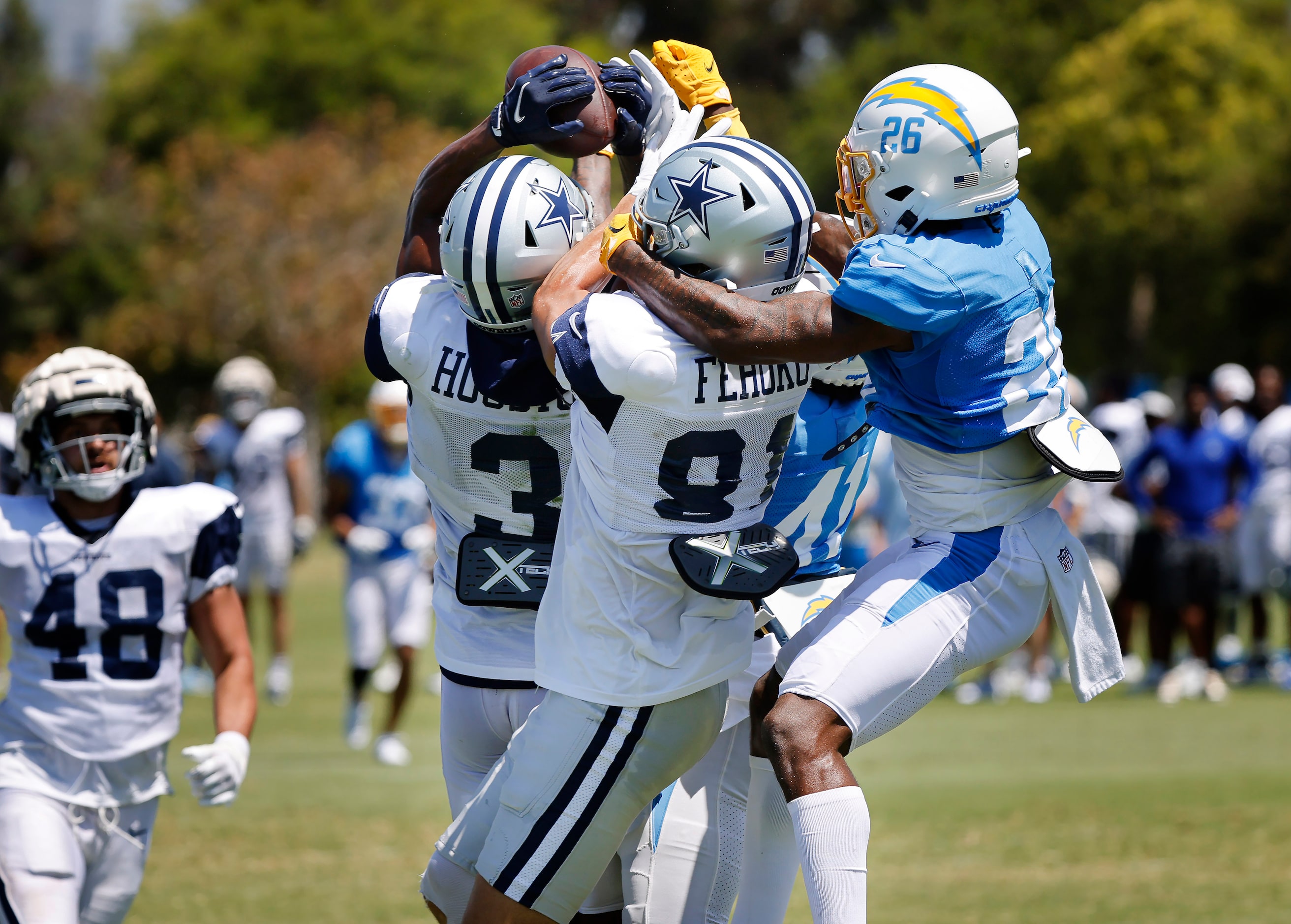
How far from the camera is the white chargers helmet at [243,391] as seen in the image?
13.0m

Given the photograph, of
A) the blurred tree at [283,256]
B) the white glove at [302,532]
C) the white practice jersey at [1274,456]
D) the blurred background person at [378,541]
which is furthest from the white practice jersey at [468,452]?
the blurred tree at [283,256]

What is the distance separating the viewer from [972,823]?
7.87m

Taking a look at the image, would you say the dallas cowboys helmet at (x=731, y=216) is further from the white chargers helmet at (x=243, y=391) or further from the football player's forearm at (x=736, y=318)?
the white chargers helmet at (x=243, y=391)

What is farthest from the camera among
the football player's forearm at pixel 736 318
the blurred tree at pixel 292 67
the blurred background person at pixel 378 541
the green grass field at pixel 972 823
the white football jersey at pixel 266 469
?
the blurred tree at pixel 292 67

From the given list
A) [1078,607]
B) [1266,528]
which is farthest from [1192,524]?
[1078,607]

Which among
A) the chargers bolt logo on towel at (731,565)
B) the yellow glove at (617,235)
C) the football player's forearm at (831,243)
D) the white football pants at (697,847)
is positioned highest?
the yellow glove at (617,235)

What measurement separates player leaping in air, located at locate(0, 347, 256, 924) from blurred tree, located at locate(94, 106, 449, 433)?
110ft

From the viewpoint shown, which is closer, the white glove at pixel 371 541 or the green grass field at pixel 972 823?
the green grass field at pixel 972 823

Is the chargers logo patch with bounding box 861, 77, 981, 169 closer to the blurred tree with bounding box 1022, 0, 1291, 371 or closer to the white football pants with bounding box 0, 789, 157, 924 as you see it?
the white football pants with bounding box 0, 789, 157, 924

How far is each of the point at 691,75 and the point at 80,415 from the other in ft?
6.26

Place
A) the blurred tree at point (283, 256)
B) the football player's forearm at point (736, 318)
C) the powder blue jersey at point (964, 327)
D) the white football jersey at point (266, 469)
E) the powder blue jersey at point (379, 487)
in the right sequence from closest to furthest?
the football player's forearm at point (736, 318) → the powder blue jersey at point (964, 327) → the powder blue jersey at point (379, 487) → the white football jersey at point (266, 469) → the blurred tree at point (283, 256)

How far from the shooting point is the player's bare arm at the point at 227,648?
4.40 m

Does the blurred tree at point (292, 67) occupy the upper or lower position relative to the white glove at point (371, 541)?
lower

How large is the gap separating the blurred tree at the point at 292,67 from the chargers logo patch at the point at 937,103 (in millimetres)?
41019
